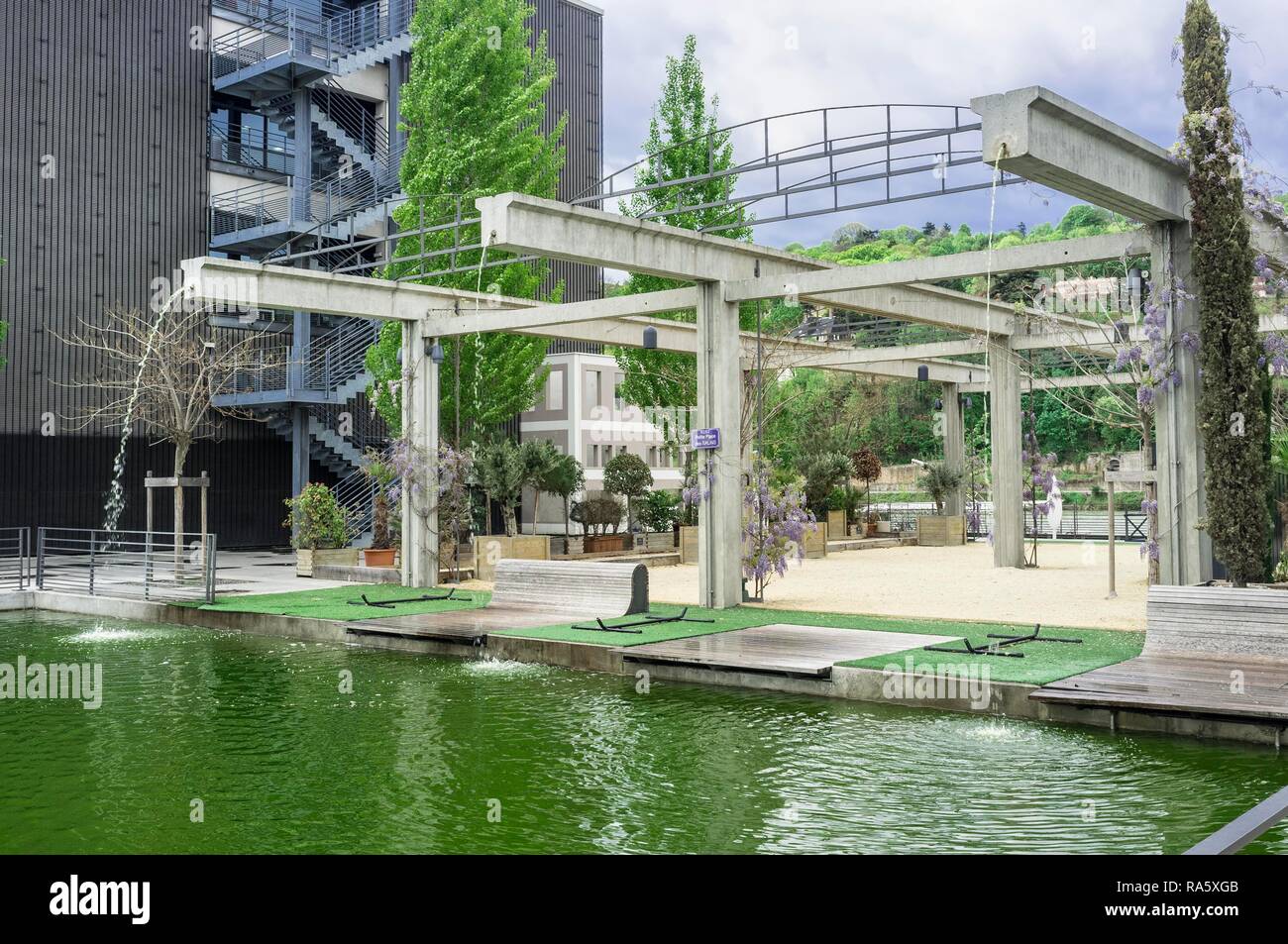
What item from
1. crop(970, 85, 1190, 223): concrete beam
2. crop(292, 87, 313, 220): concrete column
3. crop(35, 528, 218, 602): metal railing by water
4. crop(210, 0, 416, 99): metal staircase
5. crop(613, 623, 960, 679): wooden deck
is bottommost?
crop(613, 623, 960, 679): wooden deck

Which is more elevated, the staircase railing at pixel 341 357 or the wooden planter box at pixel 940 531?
the staircase railing at pixel 341 357

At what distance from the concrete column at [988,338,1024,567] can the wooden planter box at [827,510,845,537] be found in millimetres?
6771

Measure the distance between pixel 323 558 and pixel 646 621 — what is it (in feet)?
33.0

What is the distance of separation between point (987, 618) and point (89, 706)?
9527 millimetres

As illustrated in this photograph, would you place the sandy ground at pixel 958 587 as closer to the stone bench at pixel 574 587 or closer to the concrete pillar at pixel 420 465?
the stone bench at pixel 574 587

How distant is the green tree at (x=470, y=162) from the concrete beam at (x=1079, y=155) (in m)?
15.8

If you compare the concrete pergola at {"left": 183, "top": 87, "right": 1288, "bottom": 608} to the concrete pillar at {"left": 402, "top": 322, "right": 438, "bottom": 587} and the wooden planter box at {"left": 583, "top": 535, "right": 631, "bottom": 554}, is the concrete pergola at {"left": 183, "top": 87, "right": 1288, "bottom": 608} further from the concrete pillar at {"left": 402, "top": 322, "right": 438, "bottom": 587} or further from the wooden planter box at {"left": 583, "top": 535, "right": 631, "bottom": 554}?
the wooden planter box at {"left": 583, "top": 535, "right": 631, "bottom": 554}

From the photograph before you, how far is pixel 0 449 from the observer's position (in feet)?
84.4

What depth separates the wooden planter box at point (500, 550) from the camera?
20.9 metres

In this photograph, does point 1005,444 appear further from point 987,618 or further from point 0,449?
point 0,449

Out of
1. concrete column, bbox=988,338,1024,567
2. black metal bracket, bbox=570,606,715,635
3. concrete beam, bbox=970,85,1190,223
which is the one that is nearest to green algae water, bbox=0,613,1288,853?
black metal bracket, bbox=570,606,715,635

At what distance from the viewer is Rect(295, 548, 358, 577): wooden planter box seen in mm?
21266

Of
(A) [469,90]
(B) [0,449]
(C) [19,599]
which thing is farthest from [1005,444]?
(B) [0,449]

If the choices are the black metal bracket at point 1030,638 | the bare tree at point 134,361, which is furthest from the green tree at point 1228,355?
the bare tree at point 134,361
